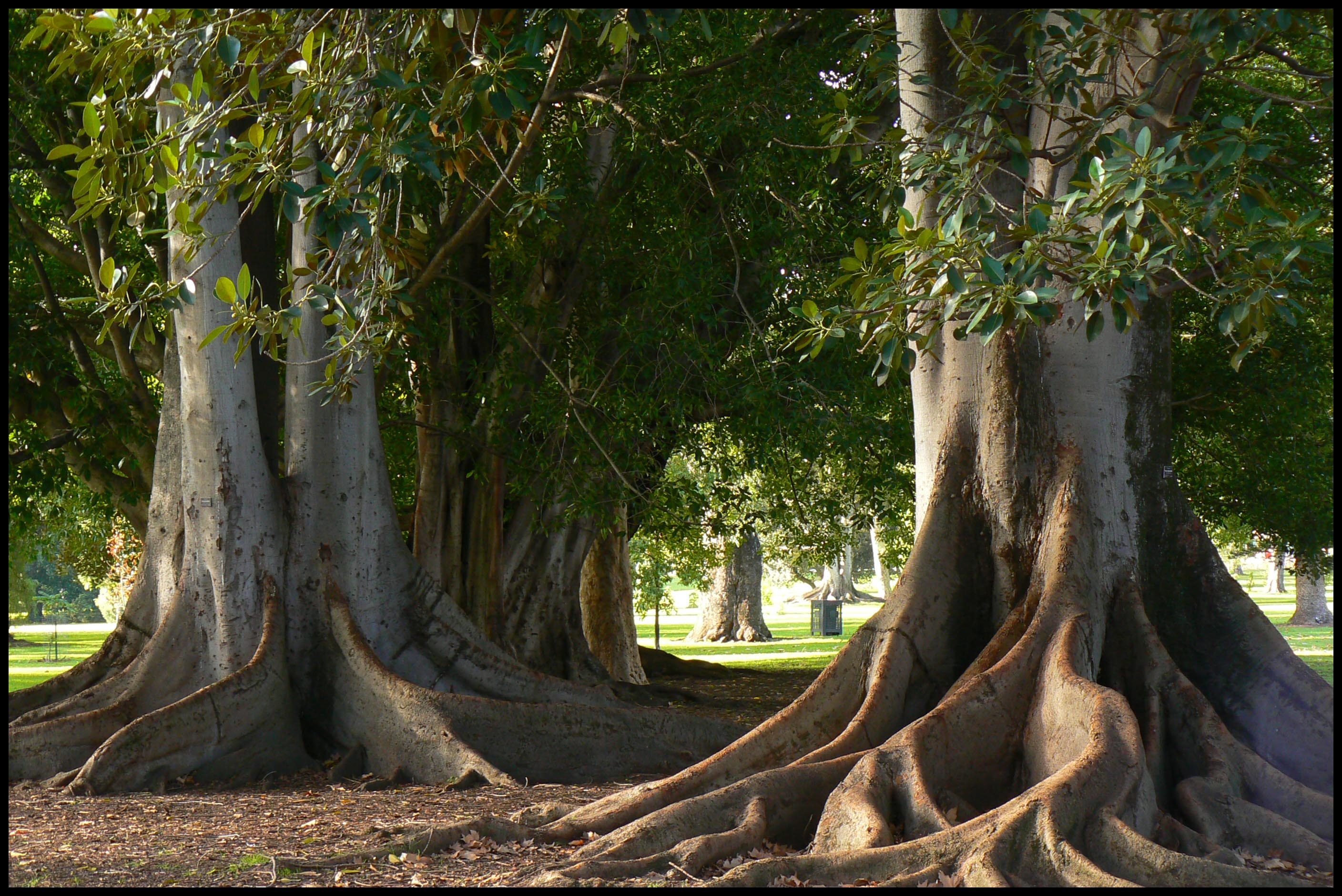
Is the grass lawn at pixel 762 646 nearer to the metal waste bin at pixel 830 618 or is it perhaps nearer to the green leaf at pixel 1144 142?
the metal waste bin at pixel 830 618

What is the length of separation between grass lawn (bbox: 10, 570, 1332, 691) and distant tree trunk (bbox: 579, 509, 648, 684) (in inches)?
104

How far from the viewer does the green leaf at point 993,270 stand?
3.54 meters

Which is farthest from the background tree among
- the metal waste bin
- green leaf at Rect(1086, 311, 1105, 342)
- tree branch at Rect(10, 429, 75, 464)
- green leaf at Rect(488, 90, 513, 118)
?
the metal waste bin

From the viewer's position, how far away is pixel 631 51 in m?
8.67

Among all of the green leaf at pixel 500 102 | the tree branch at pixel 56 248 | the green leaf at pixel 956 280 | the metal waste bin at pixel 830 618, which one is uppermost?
the tree branch at pixel 56 248

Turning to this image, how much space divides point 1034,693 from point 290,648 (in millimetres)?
5023

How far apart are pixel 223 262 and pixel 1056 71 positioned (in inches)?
226

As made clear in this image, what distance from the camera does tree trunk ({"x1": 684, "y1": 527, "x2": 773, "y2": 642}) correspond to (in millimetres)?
27609

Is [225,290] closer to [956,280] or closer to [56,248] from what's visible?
[956,280]

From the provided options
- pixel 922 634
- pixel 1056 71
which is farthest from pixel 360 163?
pixel 922 634

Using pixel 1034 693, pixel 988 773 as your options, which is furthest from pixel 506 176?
pixel 988 773

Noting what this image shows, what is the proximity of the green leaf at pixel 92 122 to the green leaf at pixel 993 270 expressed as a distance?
324 cm

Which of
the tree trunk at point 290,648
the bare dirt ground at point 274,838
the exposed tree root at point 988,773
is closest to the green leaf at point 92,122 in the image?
the tree trunk at point 290,648

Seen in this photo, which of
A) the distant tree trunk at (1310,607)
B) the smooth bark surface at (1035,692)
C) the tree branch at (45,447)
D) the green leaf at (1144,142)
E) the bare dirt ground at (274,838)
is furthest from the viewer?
the distant tree trunk at (1310,607)
